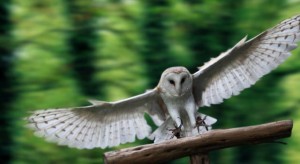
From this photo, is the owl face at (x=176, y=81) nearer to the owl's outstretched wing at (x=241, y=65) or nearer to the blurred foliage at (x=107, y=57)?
the owl's outstretched wing at (x=241, y=65)

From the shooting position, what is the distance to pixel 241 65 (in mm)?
2301

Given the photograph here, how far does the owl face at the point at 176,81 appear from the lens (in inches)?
83.0

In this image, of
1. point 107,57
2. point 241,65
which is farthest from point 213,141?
point 107,57

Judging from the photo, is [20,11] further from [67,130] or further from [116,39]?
[67,130]

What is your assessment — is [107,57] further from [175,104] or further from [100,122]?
[175,104]

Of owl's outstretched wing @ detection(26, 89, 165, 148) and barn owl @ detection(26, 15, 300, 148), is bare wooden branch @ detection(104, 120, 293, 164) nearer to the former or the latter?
barn owl @ detection(26, 15, 300, 148)

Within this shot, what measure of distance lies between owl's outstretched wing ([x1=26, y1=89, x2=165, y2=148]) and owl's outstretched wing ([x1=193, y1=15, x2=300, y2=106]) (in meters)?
0.14

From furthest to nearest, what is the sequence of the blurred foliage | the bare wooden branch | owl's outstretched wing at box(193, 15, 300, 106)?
1. the blurred foliage
2. owl's outstretched wing at box(193, 15, 300, 106)
3. the bare wooden branch

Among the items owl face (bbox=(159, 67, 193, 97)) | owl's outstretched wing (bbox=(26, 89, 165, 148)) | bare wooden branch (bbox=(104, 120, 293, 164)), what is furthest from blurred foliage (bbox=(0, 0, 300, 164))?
bare wooden branch (bbox=(104, 120, 293, 164))

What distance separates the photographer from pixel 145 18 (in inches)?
122

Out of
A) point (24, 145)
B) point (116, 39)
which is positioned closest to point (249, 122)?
point (116, 39)

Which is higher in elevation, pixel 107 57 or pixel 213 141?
pixel 107 57

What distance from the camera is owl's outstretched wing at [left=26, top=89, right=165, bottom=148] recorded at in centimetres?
218

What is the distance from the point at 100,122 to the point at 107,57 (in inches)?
34.1
